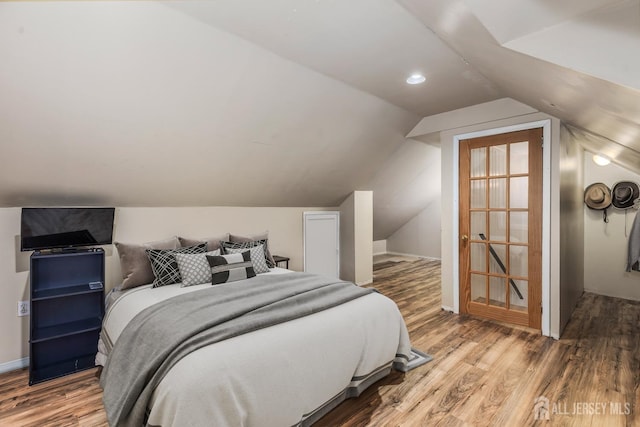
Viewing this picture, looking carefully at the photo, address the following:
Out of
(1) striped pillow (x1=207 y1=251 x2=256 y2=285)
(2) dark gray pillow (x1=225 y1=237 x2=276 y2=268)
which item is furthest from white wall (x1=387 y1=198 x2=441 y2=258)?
(1) striped pillow (x1=207 y1=251 x2=256 y2=285)

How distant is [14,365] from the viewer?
2.57 meters

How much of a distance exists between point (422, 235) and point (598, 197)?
3.42 meters

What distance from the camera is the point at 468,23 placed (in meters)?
1.58

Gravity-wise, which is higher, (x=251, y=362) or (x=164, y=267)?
(x=164, y=267)

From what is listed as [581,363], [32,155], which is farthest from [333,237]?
[32,155]

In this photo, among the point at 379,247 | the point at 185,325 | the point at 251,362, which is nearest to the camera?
the point at 251,362

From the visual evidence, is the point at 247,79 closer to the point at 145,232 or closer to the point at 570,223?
the point at 145,232

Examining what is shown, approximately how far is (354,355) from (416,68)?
223cm

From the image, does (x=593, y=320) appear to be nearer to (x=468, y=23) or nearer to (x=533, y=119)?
(x=533, y=119)

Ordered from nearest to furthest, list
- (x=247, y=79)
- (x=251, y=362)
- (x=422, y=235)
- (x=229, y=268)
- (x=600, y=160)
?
1. (x=251, y=362)
2. (x=247, y=79)
3. (x=229, y=268)
4. (x=600, y=160)
5. (x=422, y=235)

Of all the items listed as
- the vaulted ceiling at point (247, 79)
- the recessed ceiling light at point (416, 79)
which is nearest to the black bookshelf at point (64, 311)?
the vaulted ceiling at point (247, 79)

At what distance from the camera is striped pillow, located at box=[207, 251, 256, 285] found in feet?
9.03

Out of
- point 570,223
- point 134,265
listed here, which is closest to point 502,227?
point 570,223

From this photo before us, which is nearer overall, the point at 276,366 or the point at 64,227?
the point at 276,366
